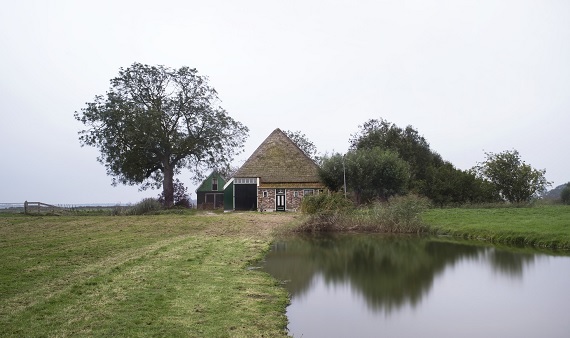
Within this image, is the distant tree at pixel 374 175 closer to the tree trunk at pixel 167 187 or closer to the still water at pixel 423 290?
the tree trunk at pixel 167 187

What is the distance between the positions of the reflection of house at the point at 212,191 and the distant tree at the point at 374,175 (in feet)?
63.1

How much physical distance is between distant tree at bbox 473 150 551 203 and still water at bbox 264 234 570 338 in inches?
1229

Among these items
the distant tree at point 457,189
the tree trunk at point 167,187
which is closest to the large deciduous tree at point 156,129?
the tree trunk at point 167,187

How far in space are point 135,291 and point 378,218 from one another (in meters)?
16.8

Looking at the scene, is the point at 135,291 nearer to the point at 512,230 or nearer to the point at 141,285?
the point at 141,285

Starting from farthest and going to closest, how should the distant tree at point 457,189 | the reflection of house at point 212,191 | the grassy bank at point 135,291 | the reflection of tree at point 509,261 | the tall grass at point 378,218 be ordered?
the reflection of house at point 212,191, the distant tree at point 457,189, the tall grass at point 378,218, the reflection of tree at point 509,261, the grassy bank at point 135,291

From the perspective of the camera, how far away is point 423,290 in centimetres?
1141

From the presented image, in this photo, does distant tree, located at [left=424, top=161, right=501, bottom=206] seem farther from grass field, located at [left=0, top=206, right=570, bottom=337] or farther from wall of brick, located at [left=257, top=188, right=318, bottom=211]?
grass field, located at [left=0, top=206, right=570, bottom=337]

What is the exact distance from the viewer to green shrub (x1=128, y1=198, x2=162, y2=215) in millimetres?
36562

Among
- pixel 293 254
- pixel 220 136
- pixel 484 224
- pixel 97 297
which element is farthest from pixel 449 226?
pixel 220 136

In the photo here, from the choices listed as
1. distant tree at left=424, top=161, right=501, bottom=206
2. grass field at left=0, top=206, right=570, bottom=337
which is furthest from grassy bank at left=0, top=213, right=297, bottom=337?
distant tree at left=424, top=161, right=501, bottom=206

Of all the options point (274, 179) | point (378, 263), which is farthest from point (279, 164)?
point (378, 263)

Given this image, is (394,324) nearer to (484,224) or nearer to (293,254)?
(293,254)

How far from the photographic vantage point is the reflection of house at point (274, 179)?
39188 millimetres
